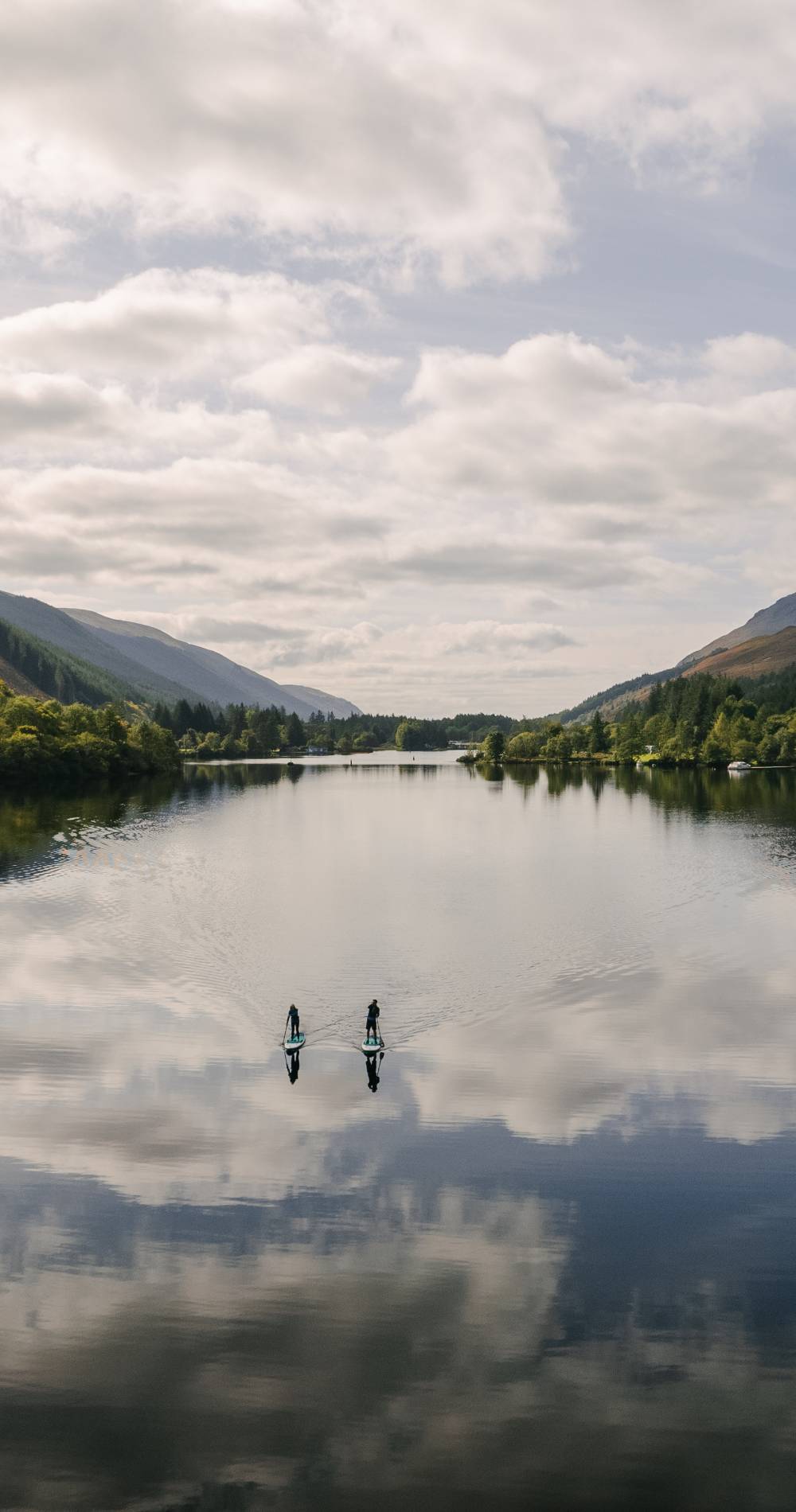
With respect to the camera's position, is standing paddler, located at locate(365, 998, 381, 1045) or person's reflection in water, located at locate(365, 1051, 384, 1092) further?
standing paddler, located at locate(365, 998, 381, 1045)

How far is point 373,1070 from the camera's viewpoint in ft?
135

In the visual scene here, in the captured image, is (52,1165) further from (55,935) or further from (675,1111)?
(55,935)

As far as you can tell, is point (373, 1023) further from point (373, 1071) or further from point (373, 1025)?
point (373, 1071)

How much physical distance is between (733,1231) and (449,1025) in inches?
835

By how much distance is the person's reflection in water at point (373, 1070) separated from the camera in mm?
39406

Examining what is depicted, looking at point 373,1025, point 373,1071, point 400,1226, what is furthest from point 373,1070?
point 400,1226

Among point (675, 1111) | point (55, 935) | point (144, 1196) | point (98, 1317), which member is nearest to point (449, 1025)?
point (675, 1111)

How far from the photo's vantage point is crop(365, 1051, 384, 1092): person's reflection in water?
129 ft

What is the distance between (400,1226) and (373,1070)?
13.8 meters

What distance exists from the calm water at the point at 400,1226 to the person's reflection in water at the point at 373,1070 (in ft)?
1.12

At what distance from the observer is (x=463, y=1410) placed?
20.2m

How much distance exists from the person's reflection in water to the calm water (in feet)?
1.12

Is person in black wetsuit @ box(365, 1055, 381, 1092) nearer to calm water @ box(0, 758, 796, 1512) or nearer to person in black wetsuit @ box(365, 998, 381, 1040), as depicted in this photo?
calm water @ box(0, 758, 796, 1512)

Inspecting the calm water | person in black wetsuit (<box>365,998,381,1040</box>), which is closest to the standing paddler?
person in black wetsuit (<box>365,998,381,1040</box>)
